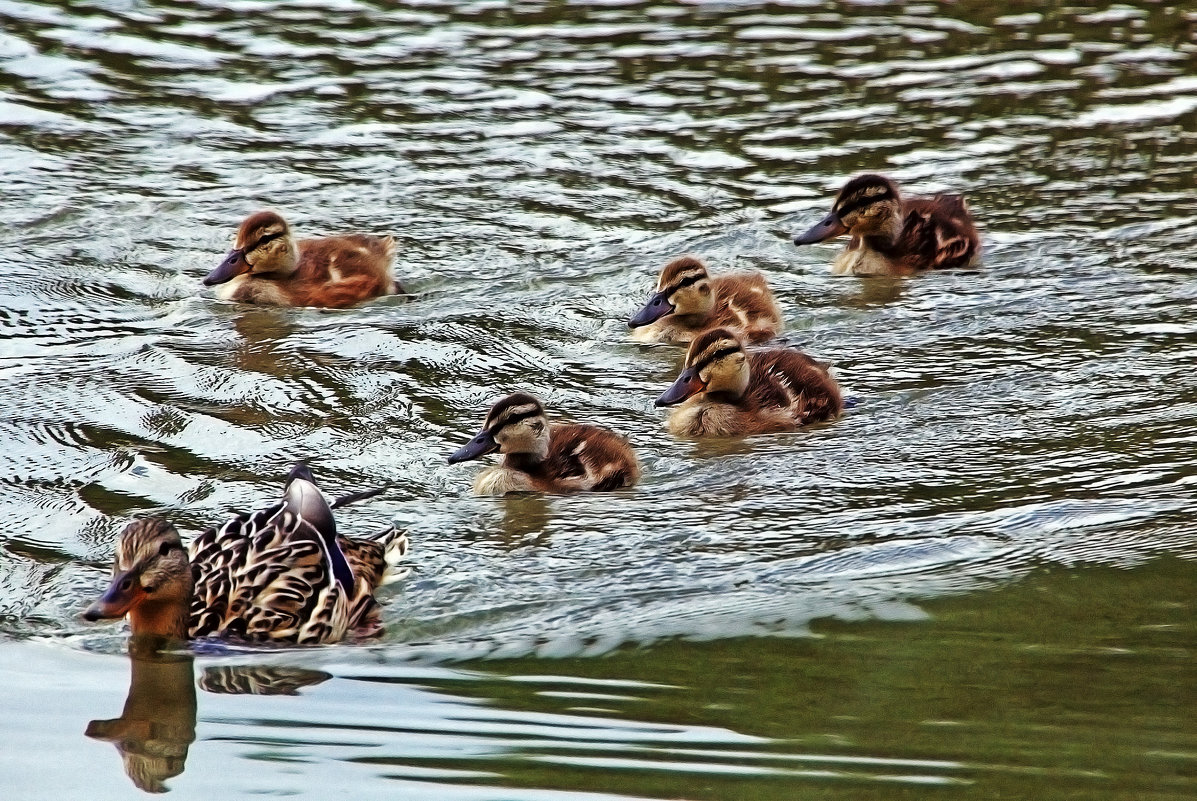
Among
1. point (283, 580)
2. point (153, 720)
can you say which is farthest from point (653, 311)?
point (153, 720)

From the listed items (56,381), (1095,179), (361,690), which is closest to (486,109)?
(1095,179)

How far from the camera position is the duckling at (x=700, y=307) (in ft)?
24.7

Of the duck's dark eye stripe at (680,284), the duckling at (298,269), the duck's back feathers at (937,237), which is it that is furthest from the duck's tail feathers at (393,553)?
the duck's back feathers at (937,237)

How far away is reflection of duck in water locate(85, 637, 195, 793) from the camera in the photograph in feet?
13.3

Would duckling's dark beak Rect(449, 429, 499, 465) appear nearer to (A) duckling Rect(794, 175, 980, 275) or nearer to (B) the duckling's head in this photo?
(B) the duckling's head

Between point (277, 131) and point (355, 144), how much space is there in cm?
49

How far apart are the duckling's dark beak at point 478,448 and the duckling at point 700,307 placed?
1610mm

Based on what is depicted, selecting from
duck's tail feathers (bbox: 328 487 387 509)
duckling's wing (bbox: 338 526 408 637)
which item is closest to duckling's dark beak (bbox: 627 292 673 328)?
duck's tail feathers (bbox: 328 487 387 509)

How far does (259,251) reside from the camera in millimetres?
8047

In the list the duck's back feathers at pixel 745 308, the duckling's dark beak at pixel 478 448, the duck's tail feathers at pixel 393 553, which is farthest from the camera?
the duck's back feathers at pixel 745 308

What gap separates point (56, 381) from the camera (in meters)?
6.88

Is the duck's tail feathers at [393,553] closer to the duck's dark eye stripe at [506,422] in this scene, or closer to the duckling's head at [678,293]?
A: the duck's dark eye stripe at [506,422]

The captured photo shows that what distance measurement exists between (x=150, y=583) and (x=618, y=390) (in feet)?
8.83

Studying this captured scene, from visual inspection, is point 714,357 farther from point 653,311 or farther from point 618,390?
point 653,311
